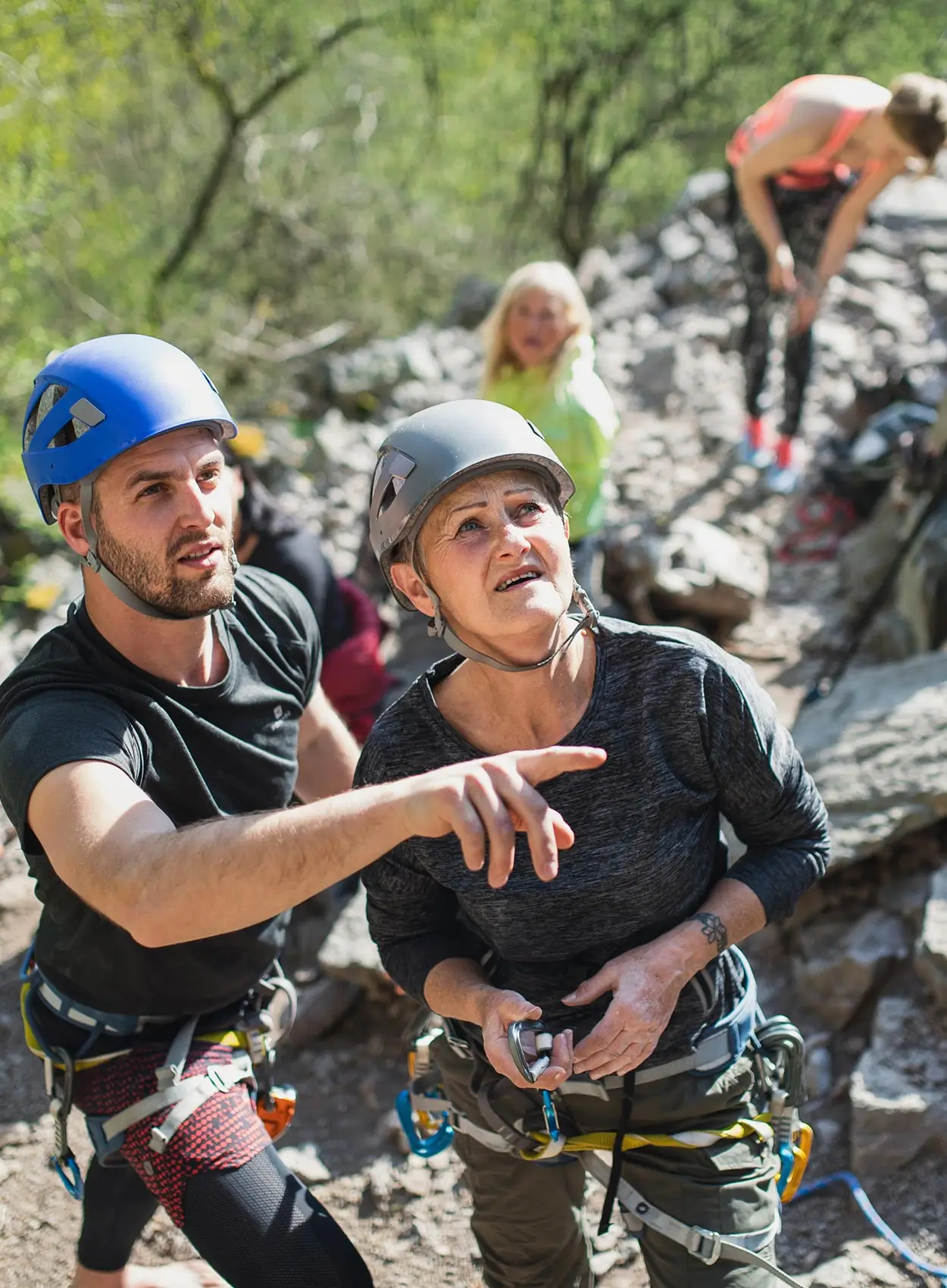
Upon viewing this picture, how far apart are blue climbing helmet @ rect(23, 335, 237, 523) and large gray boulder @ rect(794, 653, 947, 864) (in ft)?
9.15

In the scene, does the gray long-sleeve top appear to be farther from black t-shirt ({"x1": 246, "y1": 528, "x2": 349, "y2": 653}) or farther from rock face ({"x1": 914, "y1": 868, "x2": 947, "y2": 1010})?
black t-shirt ({"x1": 246, "y1": 528, "x2": 349, "y2": 653})

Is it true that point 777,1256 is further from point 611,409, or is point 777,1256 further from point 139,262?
point 139,262

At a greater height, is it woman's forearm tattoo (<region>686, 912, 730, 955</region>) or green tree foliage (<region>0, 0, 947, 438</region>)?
green tree foliage (<region>0, 0, 947, 438</region>)

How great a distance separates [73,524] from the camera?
2.72 meters

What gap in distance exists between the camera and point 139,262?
15.4 metres

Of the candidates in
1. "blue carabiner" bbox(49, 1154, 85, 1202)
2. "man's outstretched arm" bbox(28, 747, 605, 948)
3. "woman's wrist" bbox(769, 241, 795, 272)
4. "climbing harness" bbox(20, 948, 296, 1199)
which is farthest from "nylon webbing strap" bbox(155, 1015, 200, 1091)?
"woman's wrist" bbox(769, 241, 795, 272)

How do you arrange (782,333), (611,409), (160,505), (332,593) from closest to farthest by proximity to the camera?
(160,505) → (332,593) → (611,409) → (782,333)

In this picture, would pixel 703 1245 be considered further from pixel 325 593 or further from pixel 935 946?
pixel 325 593

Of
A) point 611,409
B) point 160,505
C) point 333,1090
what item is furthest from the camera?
point 611,409

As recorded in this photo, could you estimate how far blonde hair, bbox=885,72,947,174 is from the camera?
601 centimetres

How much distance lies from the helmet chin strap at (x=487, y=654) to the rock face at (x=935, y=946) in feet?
6.80

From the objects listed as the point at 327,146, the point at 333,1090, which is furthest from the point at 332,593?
the point at 327,146

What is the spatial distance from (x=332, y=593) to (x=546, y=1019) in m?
2.82

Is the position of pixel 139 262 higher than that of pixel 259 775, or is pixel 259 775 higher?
pixel 139 262
